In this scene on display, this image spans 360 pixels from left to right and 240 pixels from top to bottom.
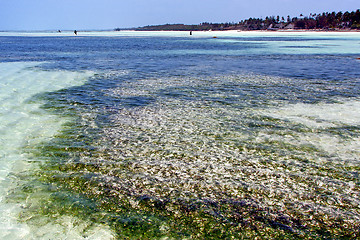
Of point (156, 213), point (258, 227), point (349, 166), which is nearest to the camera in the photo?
point (258, 227)

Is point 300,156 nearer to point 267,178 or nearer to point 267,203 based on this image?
point 267,178

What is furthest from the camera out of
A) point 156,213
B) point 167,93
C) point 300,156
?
point 167,93

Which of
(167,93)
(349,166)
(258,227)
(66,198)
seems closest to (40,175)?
(66,198)

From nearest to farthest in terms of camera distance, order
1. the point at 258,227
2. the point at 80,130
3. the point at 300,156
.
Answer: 1. the point at 258,227
2. the point at 300,156
3. the point at 80,130

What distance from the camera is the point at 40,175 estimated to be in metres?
6.55

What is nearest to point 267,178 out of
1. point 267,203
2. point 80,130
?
point 267,203

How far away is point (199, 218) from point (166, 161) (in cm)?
247

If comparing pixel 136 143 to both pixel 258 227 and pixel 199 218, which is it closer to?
pixel 199 218

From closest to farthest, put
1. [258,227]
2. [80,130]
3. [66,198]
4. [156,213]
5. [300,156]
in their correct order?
[258,227]
[156,213]
[66,198]
[300,156]
[80,130]

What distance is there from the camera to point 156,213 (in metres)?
5.23

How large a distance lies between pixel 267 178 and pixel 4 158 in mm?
6625

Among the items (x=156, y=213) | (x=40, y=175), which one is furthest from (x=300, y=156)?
(x=40, y=175)

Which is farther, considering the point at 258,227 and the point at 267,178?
the point at 267,178

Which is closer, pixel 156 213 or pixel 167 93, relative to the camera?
pixel 156 213
